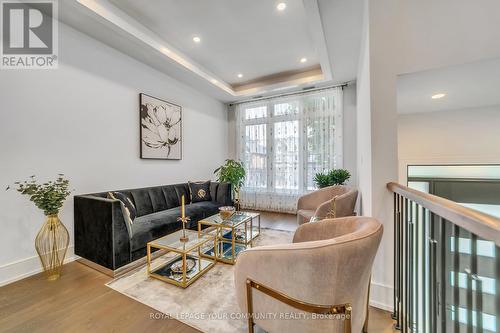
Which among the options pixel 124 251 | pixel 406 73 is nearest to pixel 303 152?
pixel 406 73

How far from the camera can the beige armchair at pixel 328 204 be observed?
2309 millimetres

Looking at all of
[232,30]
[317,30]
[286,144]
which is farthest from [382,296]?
[232,30]

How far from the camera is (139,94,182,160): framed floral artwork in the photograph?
3316 mm

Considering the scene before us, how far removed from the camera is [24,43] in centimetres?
215

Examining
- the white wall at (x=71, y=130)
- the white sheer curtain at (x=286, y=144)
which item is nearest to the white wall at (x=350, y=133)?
the white sheer curtain at (x=286, y=144)

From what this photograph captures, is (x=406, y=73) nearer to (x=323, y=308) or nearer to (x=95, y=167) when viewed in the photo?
(x=323, y=308)

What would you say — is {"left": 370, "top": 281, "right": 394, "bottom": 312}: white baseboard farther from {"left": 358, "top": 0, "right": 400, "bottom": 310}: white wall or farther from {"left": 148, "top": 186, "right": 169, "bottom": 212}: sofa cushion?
{"left": 148, "top": 186, "right": 169, "bottom": 212}: sofa cushion

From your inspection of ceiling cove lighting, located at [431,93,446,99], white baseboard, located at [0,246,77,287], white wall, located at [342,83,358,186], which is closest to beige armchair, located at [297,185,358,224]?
white wall, located at [342,83,358,186]

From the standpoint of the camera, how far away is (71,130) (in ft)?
8.02

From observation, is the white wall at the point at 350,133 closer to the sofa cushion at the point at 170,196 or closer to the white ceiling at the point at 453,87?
the white ceiling at the point at 453,87

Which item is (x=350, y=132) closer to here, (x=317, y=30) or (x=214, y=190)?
(x=317, y=30)

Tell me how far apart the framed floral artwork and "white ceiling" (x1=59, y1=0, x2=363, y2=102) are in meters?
0.65

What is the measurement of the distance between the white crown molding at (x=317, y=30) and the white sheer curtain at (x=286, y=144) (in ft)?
3.57

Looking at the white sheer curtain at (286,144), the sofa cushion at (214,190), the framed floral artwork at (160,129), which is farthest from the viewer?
the white sheer curtain at (286,144)
